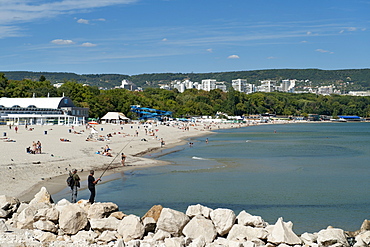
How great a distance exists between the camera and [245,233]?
1159 centimetres

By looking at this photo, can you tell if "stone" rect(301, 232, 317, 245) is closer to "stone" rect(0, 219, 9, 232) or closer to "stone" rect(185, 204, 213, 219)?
"stone" rect(185, 204, 213, 219)

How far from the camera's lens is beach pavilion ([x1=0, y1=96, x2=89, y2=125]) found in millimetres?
68188

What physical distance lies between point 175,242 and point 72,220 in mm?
2772

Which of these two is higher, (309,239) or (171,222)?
(171,222)

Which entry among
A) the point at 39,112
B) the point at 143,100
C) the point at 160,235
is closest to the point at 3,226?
the point at 160,235

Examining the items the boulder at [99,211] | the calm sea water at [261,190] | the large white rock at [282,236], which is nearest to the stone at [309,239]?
the large white rock at [282,236]

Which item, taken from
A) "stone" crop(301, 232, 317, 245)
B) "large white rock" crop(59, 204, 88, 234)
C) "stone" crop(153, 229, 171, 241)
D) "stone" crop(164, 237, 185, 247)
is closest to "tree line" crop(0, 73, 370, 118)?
"large white rock" crop(59, 204, 88, 234)

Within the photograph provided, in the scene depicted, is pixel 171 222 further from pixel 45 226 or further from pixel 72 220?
pixel 45 226

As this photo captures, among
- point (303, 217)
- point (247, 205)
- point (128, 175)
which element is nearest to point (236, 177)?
point (128, 175)

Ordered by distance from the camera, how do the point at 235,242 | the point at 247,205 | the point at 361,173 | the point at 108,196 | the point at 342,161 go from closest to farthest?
the point at 235,242 → the point at 247,205 → the point at 108,196 → the point at 361,173 → the point at 342,161

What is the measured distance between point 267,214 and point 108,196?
6.63 meters

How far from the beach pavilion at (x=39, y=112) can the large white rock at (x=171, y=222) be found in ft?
185

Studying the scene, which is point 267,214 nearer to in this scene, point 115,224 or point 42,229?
point 115,224

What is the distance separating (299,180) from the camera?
81.7 ft
